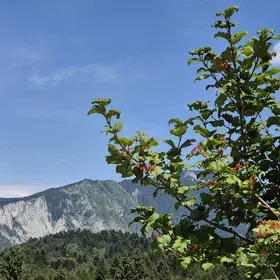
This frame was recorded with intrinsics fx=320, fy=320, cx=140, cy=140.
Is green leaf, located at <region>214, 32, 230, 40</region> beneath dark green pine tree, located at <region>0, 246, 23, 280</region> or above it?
above

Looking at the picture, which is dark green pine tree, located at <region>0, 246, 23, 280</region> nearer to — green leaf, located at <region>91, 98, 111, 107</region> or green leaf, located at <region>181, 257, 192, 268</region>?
green leaf, located at <region>181, 257, 192, 268</region>

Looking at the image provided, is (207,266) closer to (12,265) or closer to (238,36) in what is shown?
(238,36)

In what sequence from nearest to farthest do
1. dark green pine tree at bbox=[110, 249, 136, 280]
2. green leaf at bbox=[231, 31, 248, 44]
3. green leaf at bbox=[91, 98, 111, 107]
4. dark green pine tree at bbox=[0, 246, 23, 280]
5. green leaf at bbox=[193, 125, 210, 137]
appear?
1. green leaf at bbox=[91, 98, 111, 107]
2. green leaf at bbox=[231, 31, 248, 44]
3. green leaf at bbox=[193, 125, 210, 137]
4. dark green pine tree at bbox=[0, 246, 23, 280]
5. dark green pine tree at bbox=[110, 249, 136, 280]

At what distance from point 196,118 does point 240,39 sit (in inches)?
64.9

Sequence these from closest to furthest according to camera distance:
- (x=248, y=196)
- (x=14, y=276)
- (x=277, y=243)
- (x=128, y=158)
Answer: (x=277, y=243) → (x=128, y=158) → (x=248, y=196) → (x=14, y=276)

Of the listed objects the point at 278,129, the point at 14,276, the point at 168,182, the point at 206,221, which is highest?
the point at 278,129

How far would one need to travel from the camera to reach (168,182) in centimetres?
515

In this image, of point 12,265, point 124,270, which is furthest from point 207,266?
point 124,270

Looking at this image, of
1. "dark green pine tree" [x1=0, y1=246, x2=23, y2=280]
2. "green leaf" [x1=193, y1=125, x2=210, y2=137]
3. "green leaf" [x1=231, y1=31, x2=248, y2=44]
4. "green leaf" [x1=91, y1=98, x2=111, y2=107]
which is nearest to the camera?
"green leaf" [x1=91, y1=98, x2=111, y2=107]

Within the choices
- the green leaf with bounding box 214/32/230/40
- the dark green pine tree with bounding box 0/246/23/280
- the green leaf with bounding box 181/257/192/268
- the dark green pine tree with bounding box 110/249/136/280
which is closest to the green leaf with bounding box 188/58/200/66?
the green leaf with bounding box 214/32/230/40

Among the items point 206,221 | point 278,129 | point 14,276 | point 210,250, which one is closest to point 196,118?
point 278,129

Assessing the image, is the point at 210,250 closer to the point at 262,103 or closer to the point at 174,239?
the point at 174,239

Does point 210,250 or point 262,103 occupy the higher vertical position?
point 262,103

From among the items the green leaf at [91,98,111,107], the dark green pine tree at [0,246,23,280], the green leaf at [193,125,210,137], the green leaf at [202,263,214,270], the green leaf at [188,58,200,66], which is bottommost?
the dark green pine tree at [0,246,23,280]
